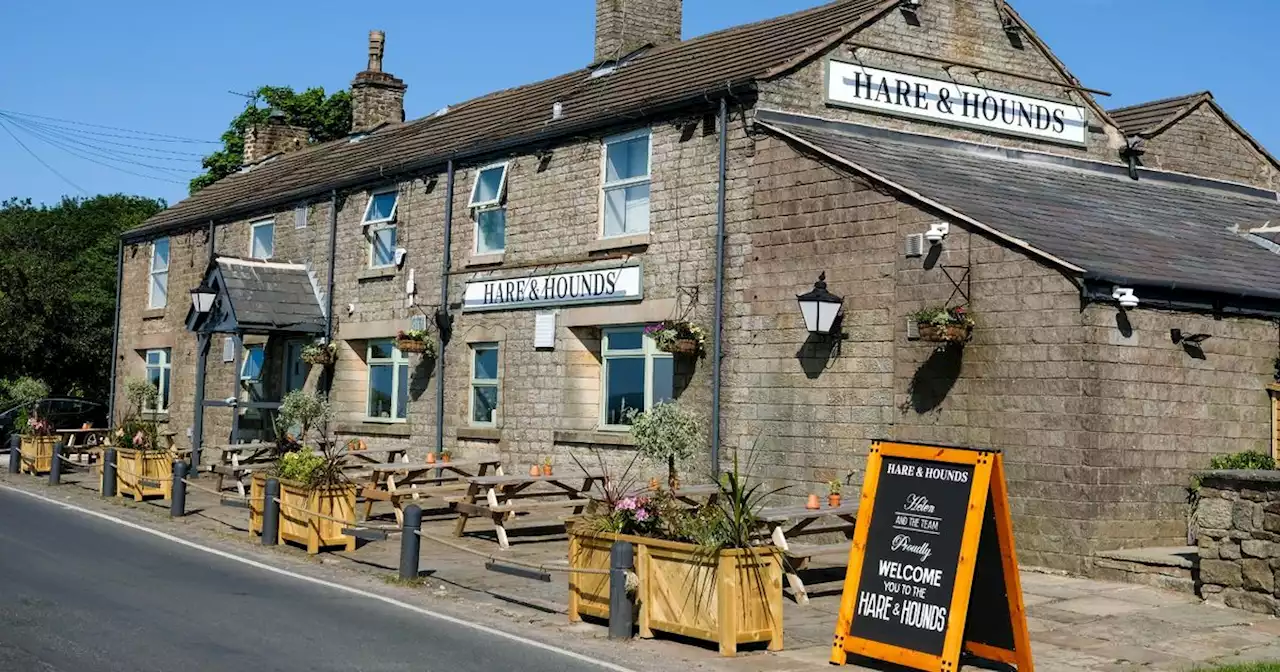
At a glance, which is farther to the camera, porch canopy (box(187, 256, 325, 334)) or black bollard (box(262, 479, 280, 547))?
porch canopy (box(187, 256, 325, 334))

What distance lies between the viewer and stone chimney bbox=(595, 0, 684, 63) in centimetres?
2236

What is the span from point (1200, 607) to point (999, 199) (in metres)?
5.52

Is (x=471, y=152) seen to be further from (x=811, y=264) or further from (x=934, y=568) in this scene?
(x=934, y=568)

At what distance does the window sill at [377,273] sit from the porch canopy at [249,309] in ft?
5.29

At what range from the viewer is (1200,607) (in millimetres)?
11523

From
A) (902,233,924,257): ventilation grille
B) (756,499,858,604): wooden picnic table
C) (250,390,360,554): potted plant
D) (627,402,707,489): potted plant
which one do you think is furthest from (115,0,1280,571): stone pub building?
(250,390,360,554): potted plant

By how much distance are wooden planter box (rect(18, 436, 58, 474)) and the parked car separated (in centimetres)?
702

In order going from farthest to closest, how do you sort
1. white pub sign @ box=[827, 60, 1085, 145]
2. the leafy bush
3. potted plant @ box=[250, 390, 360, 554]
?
white pub sign @ box=[827, 60, 1085, 145] → potted plant @ box=[250, 390, 360, 554] → the leafy bush

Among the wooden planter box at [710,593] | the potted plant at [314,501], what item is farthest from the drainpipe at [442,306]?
the wooden planter box at [710,593]

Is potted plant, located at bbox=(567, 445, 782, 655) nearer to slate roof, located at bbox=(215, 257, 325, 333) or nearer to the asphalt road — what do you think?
the asphalt road

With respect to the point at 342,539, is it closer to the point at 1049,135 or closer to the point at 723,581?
the point at 723,581

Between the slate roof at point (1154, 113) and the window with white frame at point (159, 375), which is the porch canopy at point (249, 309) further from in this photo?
the slate roof at point (1154, 113)

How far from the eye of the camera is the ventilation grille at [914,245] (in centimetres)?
1416

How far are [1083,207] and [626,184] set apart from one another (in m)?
6.02
